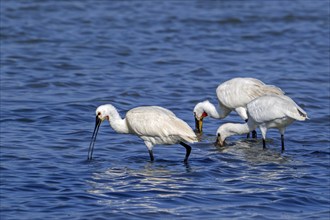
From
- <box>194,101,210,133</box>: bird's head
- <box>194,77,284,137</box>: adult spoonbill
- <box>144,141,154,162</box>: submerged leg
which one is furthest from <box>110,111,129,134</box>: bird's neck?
<box>194,101,210,133</box>: bird's head

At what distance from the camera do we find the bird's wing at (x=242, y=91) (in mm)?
13750

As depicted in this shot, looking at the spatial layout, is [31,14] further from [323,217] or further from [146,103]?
[323,217]

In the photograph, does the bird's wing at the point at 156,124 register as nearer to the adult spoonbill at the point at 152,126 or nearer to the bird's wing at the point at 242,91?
the adult spoonbill at the point at 152,126

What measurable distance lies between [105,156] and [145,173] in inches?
45.0

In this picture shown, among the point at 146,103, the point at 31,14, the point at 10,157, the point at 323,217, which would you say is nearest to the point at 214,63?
the point at 146,103

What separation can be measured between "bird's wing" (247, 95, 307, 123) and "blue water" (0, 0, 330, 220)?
471 millimetres

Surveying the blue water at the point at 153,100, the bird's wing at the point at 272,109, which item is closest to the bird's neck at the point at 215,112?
the blue water at the point at 153,100

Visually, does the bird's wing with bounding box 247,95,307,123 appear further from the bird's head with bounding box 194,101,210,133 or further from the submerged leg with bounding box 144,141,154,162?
the submerged leg with bounding box 144,141,154,162

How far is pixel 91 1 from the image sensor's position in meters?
26.0

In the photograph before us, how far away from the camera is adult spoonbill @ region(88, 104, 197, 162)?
38.4 ft

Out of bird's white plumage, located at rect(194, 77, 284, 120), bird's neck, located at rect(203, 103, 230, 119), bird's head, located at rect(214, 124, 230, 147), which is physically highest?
bird's white plumage, located at rect(194, 77, 284, 120)

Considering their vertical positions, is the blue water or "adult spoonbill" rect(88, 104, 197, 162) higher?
"adult spoonbill" rect(88, 104, 197, 162)

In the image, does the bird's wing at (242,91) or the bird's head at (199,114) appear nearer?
the bird's wing at (242,91)

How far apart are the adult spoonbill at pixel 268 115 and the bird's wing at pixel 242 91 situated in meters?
0.58
